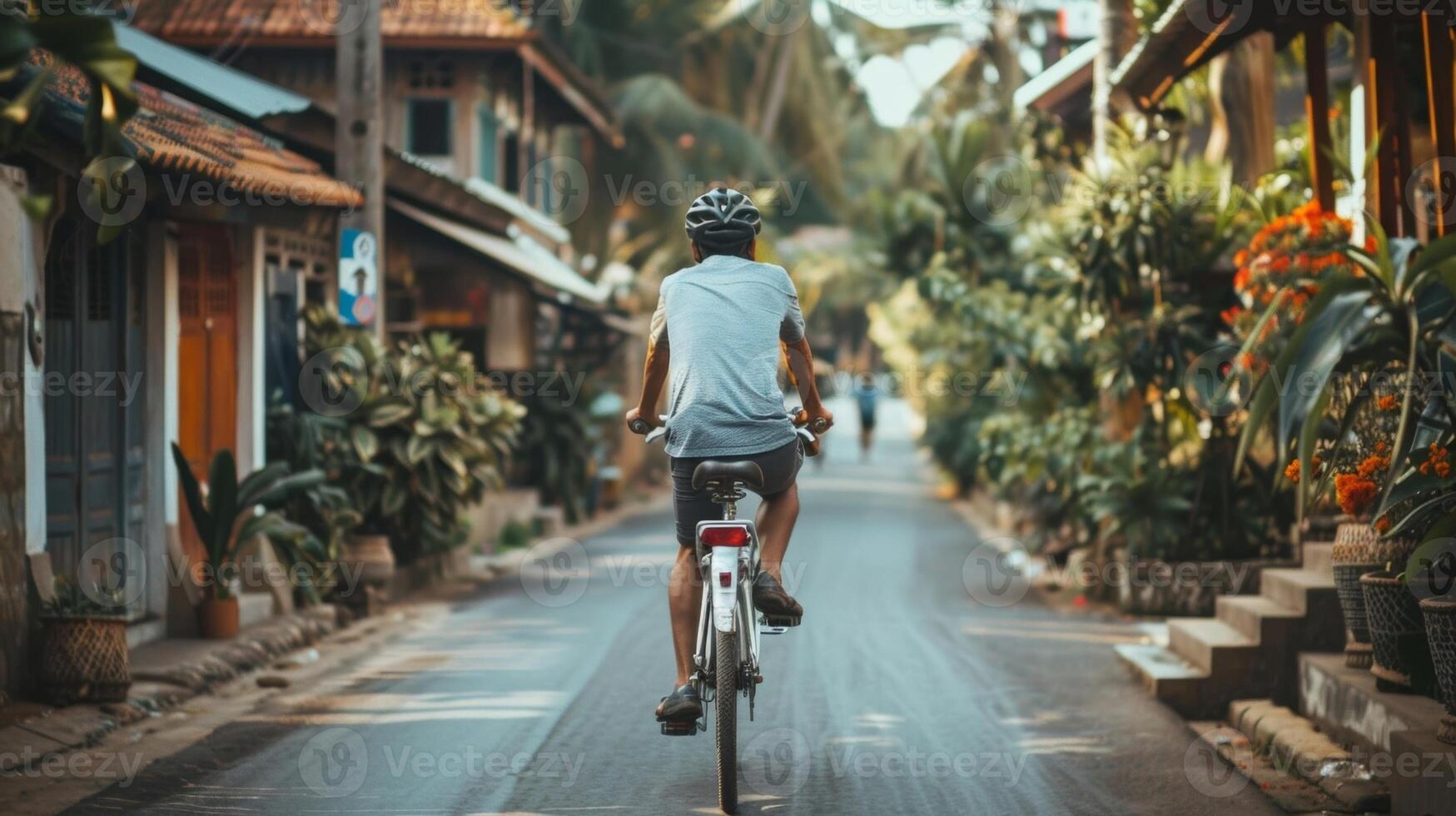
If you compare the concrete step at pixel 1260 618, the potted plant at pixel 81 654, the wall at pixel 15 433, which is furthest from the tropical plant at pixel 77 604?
the concrete step at pixel 1260 618

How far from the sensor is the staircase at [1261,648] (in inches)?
352

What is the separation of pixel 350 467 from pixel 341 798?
7727mm

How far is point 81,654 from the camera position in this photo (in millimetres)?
8633

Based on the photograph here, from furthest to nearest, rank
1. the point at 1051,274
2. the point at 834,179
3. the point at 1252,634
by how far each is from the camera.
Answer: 1. the point at 834,179
2. the point at 1051,274
3. the point at 1252,634

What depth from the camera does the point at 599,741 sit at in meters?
7.93

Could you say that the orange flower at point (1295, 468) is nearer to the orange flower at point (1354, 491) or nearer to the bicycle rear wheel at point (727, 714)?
the orange flower at point (1354, 491)

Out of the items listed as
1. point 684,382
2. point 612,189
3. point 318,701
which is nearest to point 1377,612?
point 684,382

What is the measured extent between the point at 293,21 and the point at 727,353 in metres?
16.7

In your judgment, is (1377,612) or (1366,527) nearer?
(1377,612)

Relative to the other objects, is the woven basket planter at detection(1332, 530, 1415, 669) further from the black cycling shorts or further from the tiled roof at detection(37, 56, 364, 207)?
the tiled roof at detection(37, 56, 364, 207)

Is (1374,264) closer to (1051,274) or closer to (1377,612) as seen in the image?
(1377,612)

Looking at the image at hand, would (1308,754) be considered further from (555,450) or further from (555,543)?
(555,450)

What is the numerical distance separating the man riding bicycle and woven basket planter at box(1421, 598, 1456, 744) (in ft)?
7.96

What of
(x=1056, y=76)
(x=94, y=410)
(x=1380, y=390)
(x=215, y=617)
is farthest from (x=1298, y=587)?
(x=1056, y=76)
